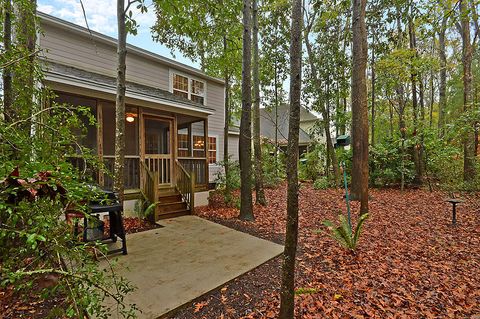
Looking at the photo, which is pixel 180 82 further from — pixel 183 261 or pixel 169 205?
pixel 183 261

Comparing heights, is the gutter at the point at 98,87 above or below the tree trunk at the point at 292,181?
above

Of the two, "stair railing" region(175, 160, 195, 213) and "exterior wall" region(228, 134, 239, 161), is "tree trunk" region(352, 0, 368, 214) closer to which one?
"stair railing" region(175, 160, 195, 213)

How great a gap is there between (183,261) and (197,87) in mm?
9543

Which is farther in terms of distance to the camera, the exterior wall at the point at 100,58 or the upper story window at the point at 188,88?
the upper story window at the point at 188,88

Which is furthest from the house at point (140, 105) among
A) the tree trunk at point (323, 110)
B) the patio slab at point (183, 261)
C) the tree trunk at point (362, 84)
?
the tree trunk at point (323, 110)

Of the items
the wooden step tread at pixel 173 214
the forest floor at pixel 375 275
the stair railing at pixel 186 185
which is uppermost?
the stair railing at pixel 186 185

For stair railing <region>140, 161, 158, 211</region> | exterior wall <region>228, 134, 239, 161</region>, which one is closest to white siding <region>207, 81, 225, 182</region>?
exterior wall <region>228, 134, 239, 161</region>

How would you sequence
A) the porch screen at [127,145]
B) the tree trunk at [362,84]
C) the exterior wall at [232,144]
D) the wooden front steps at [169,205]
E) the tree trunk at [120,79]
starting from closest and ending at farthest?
the tree trunk at [120,79] → the tree trunk at [362,84] → the wooden front steps at [169,205] → the porch screen at [127,145] → the exterior wall at [232,144]

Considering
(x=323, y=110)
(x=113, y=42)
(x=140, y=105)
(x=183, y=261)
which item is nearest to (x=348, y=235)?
(x=183, y=261)

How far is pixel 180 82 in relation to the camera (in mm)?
11164

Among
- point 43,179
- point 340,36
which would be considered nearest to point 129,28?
point 43,179

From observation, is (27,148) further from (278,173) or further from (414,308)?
(278,173)

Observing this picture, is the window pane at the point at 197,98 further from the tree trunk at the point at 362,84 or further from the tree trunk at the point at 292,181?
the tree trunk at the point at 292,181

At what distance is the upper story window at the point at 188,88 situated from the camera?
10969 millimetres
